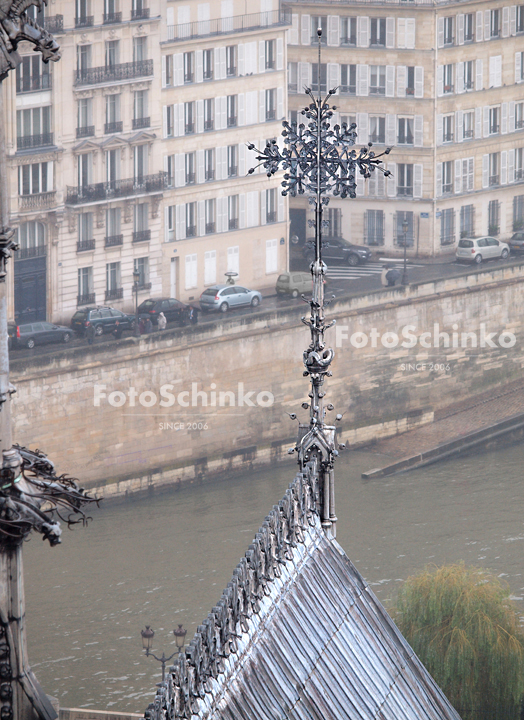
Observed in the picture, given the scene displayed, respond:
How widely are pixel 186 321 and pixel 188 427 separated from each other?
5.25 meters

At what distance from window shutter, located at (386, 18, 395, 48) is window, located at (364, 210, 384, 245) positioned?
8229 mm

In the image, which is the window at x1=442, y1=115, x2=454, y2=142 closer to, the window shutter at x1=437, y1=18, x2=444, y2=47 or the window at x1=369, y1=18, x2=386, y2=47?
the window shutter at x1=437, y1=18, x2=444, y2=47

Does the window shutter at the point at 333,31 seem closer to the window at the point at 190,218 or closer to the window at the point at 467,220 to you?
the window at the point at 467,220

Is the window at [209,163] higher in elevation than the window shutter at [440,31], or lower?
lower

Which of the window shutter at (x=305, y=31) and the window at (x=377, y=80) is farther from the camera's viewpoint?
the window shutter at (x=305, y=31)

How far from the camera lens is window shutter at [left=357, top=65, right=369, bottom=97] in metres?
90.2

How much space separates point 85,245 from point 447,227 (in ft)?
71.8

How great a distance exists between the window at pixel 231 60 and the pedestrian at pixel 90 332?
15.1 metres

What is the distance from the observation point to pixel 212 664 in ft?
48.1

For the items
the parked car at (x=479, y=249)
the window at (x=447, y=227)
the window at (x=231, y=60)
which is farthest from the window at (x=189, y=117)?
the window at (x=447, y=227)

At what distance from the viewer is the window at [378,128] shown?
91375mm

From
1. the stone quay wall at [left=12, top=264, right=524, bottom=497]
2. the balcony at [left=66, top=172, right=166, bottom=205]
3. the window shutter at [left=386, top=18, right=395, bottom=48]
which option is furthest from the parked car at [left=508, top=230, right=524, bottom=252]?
the balcony at [left=66, top=172, right=166, bottom=205]

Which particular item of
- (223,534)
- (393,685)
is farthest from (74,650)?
(393,685)

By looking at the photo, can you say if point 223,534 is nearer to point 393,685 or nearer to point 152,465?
point 152,465
